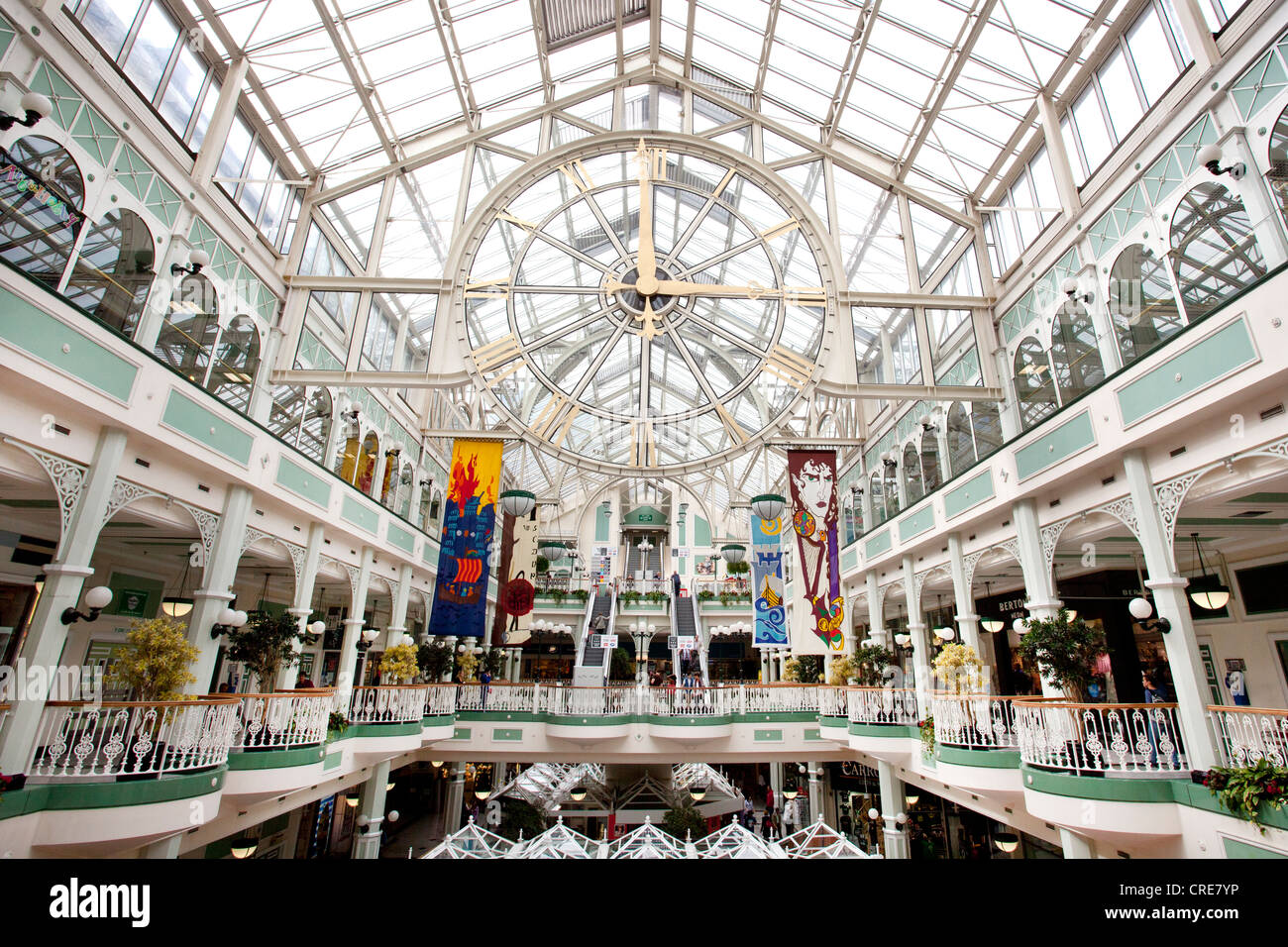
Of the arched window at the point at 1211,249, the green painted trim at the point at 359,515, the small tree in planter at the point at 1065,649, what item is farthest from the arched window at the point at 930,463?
the green painted trim at the point at 359,515

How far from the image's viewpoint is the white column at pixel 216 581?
10.6 m

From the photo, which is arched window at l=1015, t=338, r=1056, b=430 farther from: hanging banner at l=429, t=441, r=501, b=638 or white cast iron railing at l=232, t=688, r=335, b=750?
white cast iron railing at l=232, t=688, r=335, b=750

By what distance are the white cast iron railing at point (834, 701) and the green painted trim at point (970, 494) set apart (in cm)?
622

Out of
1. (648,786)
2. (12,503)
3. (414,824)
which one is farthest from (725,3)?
(414,824)

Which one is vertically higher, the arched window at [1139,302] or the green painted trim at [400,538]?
the arched window at [1139,302]

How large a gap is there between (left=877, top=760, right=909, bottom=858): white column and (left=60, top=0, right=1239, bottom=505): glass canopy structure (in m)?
9.86

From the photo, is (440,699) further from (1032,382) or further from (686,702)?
(1032,382)

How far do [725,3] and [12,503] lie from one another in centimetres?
1777

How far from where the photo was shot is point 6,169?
313 inches

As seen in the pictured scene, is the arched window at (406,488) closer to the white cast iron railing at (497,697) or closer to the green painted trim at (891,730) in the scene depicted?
the white cast iron railing at (497,697)

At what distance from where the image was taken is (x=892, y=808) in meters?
17.3

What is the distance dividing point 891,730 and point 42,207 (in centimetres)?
1934

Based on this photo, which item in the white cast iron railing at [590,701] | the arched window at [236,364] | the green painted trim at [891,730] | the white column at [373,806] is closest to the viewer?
the arched window at [236,364]

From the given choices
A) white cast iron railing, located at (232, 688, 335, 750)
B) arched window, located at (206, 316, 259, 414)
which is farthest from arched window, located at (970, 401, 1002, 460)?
arched window, located at (206, 316, 259, 414)
